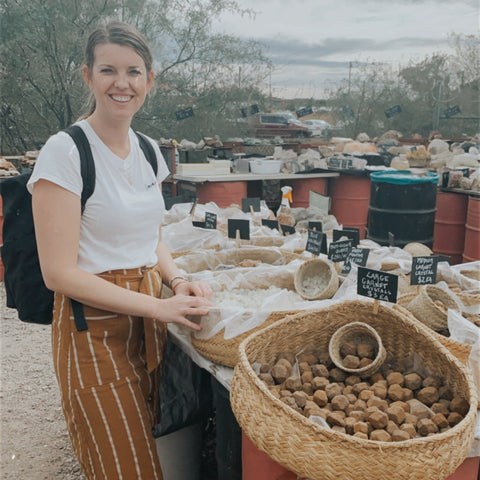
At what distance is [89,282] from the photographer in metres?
1.36

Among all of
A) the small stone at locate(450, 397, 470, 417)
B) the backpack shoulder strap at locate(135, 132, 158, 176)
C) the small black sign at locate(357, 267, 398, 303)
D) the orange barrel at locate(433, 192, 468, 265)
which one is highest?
the backpack shoulder strap at locate(135, 132, 158, 176)

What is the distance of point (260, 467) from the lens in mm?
1284

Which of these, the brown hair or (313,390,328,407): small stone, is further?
the brown hair

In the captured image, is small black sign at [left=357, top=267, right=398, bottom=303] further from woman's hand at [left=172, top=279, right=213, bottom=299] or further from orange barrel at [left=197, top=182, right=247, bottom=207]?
orange barrel at [left=197, top=182, right=247, bottom=207]

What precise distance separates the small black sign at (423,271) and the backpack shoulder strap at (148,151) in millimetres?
981

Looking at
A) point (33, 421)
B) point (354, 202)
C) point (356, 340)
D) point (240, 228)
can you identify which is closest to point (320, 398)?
point (356, 340)

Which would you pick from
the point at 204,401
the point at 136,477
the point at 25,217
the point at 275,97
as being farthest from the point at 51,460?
the point at 275,97

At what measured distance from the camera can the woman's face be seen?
1.41 m

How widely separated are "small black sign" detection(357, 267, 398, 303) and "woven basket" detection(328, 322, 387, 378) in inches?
4.2

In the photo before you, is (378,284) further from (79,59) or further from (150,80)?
(79,59)

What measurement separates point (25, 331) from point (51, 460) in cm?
179

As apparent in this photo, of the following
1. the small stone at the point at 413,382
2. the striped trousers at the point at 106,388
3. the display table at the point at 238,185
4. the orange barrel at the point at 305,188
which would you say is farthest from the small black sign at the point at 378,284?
the orange barrel at the point at 305,188

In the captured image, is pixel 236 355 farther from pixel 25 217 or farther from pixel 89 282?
pixel 25 217

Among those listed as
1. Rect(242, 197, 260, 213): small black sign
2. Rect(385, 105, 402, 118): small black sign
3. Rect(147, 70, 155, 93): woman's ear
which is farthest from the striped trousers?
Rect(385, 105, 402, 118): small black sign
